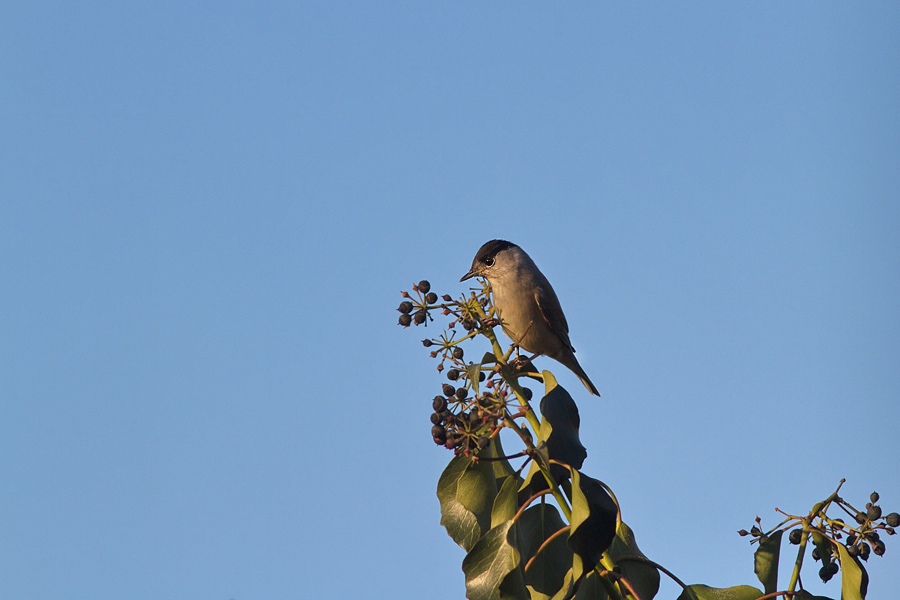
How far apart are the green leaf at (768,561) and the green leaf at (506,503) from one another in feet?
3.42

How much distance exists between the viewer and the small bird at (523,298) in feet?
21.5

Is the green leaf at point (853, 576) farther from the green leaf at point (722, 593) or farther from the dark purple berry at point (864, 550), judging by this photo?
the green leaf at point (722, 593)

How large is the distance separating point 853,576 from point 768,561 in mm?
318

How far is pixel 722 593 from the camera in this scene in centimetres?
324

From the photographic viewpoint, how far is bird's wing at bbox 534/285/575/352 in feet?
22.3

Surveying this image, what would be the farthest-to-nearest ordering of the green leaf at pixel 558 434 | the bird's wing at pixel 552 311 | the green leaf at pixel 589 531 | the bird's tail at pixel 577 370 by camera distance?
the bird's tail at pixel 577 370
the bird's wing at pixel 552 311
the green leaf at pixel 558 434
the green leaf at pixel 589 531

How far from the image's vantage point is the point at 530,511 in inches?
136

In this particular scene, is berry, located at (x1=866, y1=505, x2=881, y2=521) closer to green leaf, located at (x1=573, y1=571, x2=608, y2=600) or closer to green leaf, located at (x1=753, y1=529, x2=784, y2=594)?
green leaf, located at (x1=753, y1=529, x2=784, y2=594)

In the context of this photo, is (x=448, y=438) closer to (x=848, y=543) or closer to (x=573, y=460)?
(x=573, y=460)

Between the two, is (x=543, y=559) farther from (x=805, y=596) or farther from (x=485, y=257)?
(x=485, y=257)

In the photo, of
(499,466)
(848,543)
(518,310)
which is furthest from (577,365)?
(848,543)

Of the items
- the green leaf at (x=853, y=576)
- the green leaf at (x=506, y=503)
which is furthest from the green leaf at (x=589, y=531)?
the green leaf at (x=853, y=576)

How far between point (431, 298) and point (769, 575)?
6.07 ft

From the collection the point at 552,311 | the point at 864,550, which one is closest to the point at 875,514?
the point at 864,550
